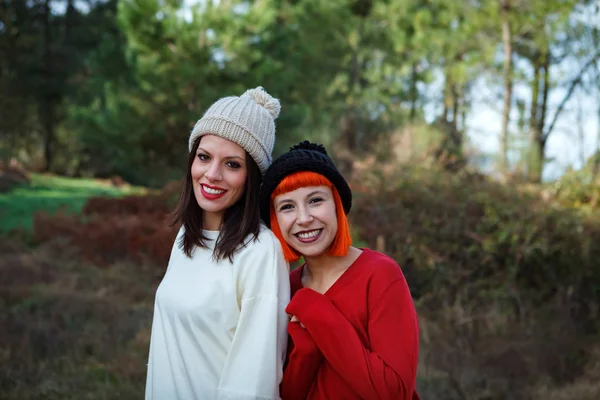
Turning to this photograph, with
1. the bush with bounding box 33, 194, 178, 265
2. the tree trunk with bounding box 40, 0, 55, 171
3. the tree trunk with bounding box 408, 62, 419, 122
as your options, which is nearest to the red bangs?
the bush with bounding box 33, 194, 178, 265

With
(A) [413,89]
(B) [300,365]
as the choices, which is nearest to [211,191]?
(B) [300,365]

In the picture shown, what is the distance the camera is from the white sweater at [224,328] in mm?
1848

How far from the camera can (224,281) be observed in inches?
77.1

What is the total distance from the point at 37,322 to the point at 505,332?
405cm

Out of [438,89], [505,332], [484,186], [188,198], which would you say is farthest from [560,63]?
[188,198]

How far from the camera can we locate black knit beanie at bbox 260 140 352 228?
2037 mm

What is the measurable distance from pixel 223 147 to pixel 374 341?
85cm

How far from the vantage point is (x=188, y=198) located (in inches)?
89.7

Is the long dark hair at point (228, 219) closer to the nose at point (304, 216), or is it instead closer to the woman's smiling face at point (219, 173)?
the woman's smiling face at point (219, 173)

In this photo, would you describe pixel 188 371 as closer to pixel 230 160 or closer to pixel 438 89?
pixel 230 160

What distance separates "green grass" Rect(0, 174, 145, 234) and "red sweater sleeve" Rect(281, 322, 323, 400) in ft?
29.8

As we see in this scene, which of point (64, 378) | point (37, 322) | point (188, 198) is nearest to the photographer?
point (188, 198)

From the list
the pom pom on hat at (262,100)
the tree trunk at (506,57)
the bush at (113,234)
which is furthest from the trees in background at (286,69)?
the pom pom on hat at (262,100)

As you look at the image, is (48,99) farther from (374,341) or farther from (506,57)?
(374,341)
